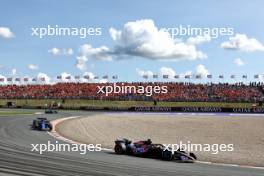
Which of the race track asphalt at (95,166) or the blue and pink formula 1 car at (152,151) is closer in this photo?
the race track asphalt at (95,166)

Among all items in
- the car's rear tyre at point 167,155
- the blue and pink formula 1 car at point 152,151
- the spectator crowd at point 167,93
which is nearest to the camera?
the blue and pink formula 1 car at point 152,151

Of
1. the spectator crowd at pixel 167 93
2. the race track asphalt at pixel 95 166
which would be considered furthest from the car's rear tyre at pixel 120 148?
the spectator crowd at pixel 167 93

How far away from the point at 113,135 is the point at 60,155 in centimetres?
1182

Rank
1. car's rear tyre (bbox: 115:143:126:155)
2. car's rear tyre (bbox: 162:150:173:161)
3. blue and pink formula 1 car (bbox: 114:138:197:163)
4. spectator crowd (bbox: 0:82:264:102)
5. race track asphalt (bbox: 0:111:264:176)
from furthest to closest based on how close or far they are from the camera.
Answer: spectator crowd (bbox: 0:82:264:102) → car's rear tyre (bbox: 115:143:126:155) → car's rear tyre (bbox: 162:150:173:161) → blue and pink formula 1 car (bbox: 114:138:197:163) → race track asphalt (bbox: 0:111:264:176)

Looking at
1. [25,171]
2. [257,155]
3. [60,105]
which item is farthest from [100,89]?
[25,171]

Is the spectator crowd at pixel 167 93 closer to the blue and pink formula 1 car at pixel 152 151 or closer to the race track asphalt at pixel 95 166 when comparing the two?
the blue and pink formula 1 car at pixel 152 151

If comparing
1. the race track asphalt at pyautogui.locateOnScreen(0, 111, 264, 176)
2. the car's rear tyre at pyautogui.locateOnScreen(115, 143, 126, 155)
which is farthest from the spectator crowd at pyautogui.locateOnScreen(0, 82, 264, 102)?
the race track asphalt at pyautogui.locateOnScreen(0, 111, 264, 176)

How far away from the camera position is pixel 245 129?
115 ft

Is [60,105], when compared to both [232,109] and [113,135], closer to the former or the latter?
[232,109]

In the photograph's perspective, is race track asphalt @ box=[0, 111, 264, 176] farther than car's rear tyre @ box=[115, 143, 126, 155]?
No

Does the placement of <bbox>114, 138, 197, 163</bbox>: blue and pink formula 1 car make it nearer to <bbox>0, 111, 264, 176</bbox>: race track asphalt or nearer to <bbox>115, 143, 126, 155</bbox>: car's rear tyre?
<bbox>115, 143, 126, 155</bbox>: car's rear tyre

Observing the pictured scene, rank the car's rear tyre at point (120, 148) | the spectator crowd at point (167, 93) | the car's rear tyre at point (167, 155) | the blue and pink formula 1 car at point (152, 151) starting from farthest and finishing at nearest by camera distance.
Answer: the spectator crowd at point (167, 93) → the car's rear tyre at point (120, 148) → the car's rear tyre at point (167, 155) → the blue and pink formula 1 car at point (152, 151)

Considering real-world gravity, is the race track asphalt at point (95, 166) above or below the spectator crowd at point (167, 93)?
below

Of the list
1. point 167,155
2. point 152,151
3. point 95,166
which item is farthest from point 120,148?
point 95,166
